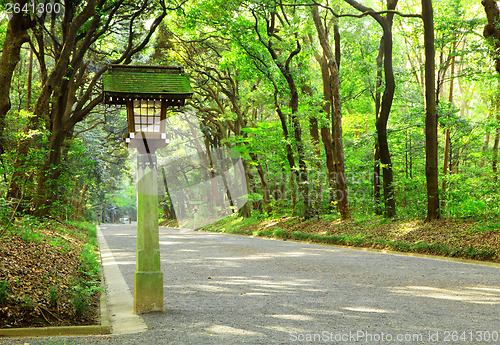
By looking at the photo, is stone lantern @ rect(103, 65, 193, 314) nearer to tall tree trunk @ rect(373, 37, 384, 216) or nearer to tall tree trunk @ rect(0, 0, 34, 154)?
tall tree trunk @ rect(0, 0, 34, 154)

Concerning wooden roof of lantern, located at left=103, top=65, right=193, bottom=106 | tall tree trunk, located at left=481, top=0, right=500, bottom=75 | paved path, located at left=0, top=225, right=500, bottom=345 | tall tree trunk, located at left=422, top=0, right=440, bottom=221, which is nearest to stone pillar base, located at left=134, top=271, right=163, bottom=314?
paved path, located at left=0, top=225, right=500, bottom=345

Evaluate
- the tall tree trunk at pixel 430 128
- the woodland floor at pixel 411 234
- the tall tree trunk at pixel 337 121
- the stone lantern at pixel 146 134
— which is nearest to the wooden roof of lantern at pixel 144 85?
the stone lantern at pixel 146 134

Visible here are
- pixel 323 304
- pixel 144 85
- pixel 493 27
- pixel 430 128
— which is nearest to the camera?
pixel 144 85

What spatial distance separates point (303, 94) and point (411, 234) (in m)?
10.6

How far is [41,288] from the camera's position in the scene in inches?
257

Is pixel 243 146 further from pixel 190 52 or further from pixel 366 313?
pixel 366 313

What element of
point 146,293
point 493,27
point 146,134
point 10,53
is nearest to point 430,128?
point 493,27

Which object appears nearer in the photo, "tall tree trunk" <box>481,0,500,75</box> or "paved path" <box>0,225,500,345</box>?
"paved path" <box>0,225,500,345</box>

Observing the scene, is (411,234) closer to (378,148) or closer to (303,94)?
(378,148)

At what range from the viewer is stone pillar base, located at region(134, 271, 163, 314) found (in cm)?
624

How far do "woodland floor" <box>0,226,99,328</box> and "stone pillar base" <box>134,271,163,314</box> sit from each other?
589 mm

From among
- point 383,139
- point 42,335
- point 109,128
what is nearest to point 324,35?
point 383,139

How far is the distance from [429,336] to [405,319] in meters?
0.70

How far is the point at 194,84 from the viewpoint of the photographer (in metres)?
27.2
